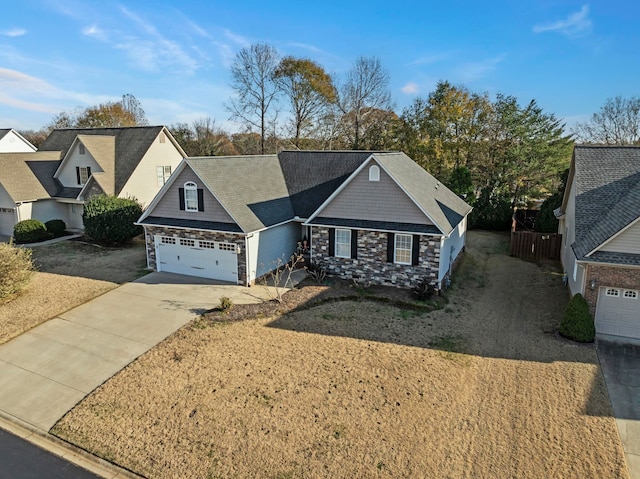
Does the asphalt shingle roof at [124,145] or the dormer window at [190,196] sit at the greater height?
the asphalt shingle roof at [124,145]

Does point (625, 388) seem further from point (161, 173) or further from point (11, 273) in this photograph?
point (161, 173)

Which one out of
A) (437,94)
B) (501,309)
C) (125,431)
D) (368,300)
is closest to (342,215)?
(368,300)

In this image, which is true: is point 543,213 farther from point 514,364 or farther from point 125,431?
point 125,431

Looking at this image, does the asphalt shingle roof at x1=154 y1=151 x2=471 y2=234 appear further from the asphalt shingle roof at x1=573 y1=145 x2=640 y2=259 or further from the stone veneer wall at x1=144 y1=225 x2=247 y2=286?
the asphalt shingle roof at x1=573 y1=145 x2=640 y2=259

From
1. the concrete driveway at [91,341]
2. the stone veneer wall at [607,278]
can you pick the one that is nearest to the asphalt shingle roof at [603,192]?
the stone veneer wall at [607,278]

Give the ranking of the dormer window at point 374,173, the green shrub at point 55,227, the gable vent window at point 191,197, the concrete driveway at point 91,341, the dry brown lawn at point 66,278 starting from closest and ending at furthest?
the concrete driveway at point 91,341
the dry brown lawn at point 66,278
the dormer window at point 374,173
the gable vent window at point 191,197
the green shrub at point 55,227

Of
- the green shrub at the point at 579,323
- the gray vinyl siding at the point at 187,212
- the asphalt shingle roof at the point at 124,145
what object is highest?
the asphalt shingle roof at the point at 124,145

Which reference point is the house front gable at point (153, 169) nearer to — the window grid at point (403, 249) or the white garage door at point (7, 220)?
the white garage door at point (7, 220)
